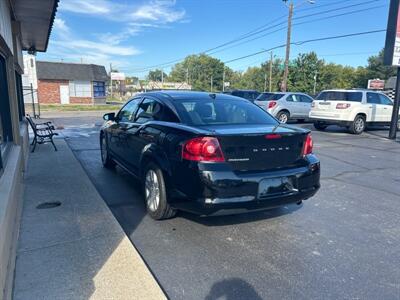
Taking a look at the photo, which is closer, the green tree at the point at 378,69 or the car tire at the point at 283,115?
the car tire at the point at 283,115

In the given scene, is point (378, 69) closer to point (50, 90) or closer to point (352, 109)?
point (50, 90)

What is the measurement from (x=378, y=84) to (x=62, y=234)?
5215cm

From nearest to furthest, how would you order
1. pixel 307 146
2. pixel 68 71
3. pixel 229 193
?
1. pixel 229 193
2. pixel 307 146
3. pixel 68 71

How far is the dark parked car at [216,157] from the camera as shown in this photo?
3.46 metres

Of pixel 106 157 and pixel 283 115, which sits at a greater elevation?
pixel 283 115

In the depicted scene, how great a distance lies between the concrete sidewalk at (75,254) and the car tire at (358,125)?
38.2 ft

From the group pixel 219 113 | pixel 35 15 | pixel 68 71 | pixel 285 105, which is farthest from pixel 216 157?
pixel 68 71

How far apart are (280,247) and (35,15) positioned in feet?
24.0

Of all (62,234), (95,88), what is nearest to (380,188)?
(62,234)

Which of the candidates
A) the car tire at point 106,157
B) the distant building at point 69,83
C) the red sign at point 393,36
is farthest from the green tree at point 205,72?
the car tire at point 106,157

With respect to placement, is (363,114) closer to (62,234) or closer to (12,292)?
(62,234)

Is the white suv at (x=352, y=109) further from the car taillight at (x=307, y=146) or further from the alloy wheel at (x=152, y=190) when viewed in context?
the alloy wheel at (x=152, y=190)

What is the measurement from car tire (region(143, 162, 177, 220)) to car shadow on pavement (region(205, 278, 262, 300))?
4.51 feet

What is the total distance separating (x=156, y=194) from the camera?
166 inches
